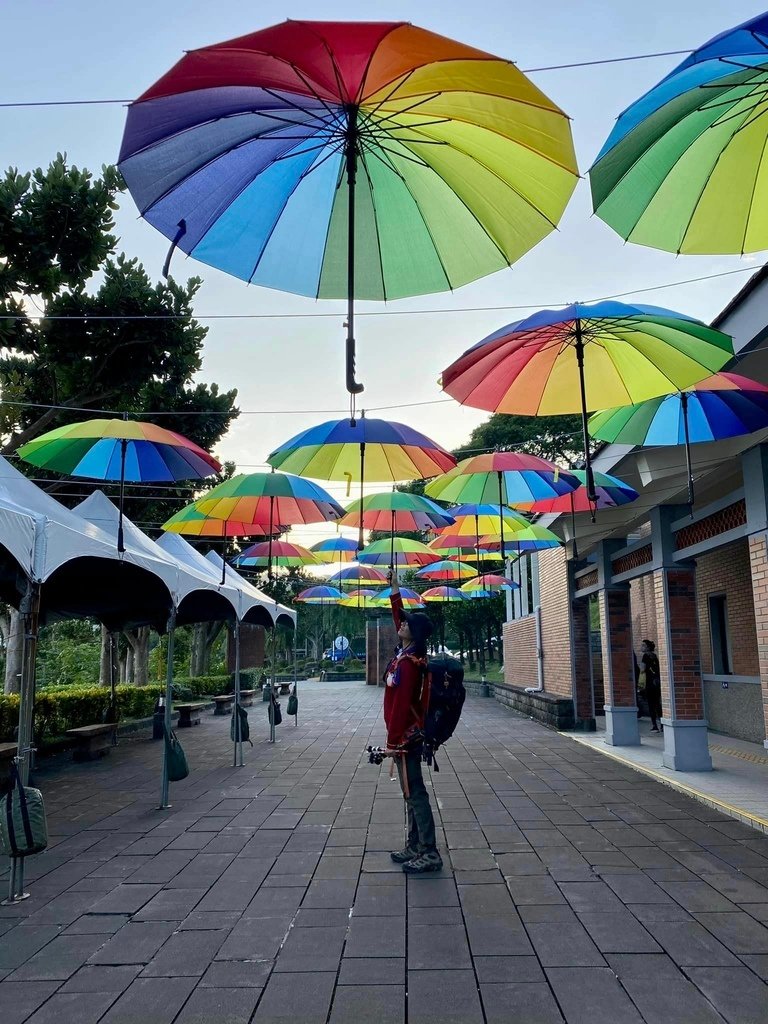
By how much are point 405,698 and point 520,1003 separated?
2.04m

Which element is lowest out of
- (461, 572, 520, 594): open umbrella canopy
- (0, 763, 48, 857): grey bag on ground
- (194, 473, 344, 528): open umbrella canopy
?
(0, 763, 48, 857): grey bag on ground

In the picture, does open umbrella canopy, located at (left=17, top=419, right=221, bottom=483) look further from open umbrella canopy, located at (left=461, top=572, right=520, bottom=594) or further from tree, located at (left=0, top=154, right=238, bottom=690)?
open umbrella canopy, located at (left=461, top=572, right=520, bottom=594)

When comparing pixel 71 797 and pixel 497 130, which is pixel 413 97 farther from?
pixel 71 797

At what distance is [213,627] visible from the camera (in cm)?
2730

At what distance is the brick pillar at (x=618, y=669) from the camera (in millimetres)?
11242

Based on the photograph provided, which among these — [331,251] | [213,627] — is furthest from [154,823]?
[213,627]

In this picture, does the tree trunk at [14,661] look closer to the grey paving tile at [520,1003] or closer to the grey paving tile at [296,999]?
the grey paving tile at [296,999]

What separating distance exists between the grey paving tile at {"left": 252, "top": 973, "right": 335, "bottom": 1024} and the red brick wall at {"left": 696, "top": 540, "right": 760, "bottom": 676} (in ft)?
30.5

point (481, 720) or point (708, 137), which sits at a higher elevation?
point (708, 137)

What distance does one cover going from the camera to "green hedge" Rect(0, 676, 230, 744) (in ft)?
32.7

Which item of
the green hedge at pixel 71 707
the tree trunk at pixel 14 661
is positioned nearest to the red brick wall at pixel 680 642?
the green hedge at pixel 71 707

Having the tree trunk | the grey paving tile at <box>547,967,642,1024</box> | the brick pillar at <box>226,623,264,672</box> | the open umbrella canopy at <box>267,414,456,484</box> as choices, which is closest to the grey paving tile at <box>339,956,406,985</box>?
the grey paving tile at <box>547,967,642,1024</box>

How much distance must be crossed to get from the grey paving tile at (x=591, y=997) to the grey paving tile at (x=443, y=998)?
37 cm

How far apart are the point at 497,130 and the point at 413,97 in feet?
1.36
